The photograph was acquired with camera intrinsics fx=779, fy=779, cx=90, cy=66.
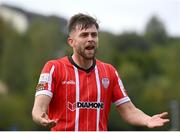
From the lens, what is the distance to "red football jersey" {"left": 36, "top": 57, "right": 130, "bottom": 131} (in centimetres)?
815

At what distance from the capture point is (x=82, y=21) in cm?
830

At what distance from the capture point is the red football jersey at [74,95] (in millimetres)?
8148

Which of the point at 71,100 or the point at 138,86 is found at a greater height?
the point at 138,86

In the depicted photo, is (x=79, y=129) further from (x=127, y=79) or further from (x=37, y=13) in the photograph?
(x=37, y=13)

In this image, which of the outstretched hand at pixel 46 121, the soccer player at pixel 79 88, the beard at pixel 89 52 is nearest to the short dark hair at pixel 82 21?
the soccer player at pixel 79 88

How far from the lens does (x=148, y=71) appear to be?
99750 millimetres

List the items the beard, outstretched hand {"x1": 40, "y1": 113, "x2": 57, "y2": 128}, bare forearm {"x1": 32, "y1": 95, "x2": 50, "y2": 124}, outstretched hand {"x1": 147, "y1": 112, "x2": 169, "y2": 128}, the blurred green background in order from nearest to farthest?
outstretched hand {"x1": 40, "y1": 113, "x2": 57, "y2": 128} → bare forearm {"x1": 32, "y1": 95, "x2": 50, "y2": 124} → outstretched hand {"x1": 147, "y1": 112, "x2": 169, "y2": 128} → the beard → the blurred green background

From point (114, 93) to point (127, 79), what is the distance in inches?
2661

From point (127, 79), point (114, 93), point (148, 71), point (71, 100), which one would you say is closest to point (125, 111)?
point (114, 93)

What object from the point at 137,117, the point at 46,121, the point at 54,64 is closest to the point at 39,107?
the point at 46,121

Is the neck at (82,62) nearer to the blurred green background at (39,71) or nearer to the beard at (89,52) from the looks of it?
the beard at (89,52)

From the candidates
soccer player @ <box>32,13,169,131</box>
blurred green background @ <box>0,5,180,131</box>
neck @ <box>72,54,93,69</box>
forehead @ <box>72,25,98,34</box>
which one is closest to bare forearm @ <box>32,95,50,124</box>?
soccer player @ <box>32,13,169,131</box>

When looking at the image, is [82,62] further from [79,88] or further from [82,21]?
[82,21]

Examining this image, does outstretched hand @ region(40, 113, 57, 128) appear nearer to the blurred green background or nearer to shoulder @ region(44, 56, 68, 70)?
shoulder @ region(44, 56, 68, 70)
